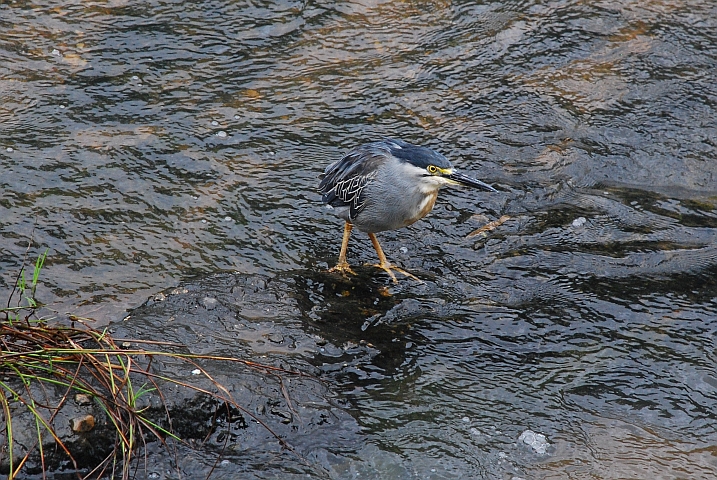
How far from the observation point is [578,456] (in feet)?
14.3

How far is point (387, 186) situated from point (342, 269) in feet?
2.39

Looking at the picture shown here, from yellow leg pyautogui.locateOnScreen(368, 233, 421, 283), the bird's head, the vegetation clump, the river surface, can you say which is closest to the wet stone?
the vegetation clump

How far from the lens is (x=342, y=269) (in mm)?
5852

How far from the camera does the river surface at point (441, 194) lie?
15.3ft

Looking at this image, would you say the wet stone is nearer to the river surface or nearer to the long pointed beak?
the river surface

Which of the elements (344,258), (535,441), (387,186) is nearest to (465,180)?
(387,186)

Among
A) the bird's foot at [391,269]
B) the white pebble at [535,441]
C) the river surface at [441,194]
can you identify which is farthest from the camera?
the bird's foot at [391,269]

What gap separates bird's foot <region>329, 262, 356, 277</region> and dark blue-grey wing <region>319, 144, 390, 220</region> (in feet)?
1.21

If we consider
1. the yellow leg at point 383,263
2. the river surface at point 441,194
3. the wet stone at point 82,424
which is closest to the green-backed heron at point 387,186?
the yellow leg at point 383,263

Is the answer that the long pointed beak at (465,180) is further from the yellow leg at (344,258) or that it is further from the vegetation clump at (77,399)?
the vegetation clump at (77,399)

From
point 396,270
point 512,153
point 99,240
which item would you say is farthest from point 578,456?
point 99,240

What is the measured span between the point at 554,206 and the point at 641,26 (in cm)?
282

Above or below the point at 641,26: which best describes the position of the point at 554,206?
below

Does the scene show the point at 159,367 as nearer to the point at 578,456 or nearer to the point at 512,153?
the point at 578,456
